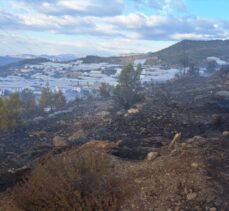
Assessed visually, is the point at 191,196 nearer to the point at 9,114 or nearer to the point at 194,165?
the point at 194,165

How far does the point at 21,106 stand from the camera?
4181 cm

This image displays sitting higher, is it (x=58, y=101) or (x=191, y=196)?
(x=191, y=196)

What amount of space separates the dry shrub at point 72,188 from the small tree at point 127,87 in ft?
82.1

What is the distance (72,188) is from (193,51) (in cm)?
13805

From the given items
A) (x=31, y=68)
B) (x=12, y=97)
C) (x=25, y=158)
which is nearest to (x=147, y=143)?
(x=25, y=158)

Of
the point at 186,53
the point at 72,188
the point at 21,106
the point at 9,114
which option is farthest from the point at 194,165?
the point at 186,53

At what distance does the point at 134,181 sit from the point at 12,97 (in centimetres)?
3037

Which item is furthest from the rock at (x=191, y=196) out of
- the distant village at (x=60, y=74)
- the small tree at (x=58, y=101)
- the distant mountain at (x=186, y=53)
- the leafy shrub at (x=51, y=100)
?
the distant mountain at (x=186, y=53)

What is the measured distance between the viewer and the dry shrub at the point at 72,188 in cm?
759

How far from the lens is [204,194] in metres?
7.90

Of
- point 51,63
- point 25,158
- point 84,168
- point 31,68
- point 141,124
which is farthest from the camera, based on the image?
point 51,63

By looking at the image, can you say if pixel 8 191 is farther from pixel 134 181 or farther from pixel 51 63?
pixel 51 63

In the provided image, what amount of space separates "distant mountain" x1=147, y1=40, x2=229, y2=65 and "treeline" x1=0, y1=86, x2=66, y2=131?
7074 centimetres

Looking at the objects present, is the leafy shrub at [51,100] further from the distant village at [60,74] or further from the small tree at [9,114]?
the distant village at [60,74]
